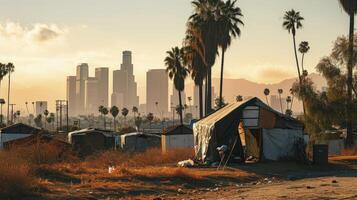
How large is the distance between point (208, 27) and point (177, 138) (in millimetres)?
10909

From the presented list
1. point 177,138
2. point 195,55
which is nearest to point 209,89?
point 195,55

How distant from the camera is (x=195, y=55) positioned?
5412 centimetres

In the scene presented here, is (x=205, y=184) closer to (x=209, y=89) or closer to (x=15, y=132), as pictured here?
(x=209, y=89)

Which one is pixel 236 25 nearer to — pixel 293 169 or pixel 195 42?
pixel 195 42

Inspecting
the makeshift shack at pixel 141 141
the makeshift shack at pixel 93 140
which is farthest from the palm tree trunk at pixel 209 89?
the makeshift shack at pixel 93 140

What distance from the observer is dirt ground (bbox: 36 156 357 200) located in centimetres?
1814

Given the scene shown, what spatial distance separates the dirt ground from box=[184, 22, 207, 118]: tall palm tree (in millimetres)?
26667

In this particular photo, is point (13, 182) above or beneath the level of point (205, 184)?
above

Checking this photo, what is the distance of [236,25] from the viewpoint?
5412 centimetres

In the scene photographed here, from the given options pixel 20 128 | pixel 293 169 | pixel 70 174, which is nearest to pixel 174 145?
pixel 20 128

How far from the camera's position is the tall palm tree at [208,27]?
51047 mm

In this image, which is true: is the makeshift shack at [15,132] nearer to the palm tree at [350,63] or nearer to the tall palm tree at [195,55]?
the tall palm tree at [195,55]

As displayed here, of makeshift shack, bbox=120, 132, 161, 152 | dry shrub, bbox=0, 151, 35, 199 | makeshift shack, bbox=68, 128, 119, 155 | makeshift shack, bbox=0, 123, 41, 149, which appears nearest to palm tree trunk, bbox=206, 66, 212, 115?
makeshift shack, bbox=120, 132, 161, 152

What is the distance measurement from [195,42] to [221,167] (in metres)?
27.1
